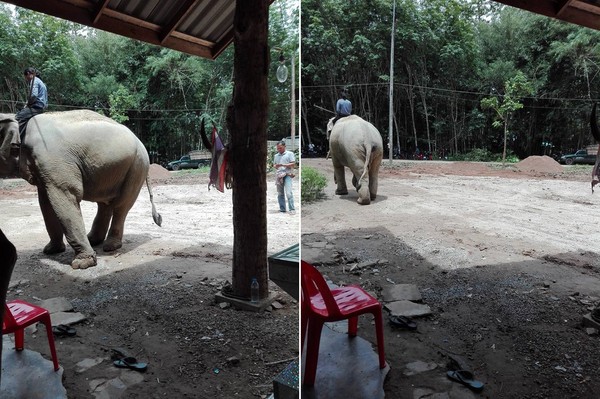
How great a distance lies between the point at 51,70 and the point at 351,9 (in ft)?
3.56

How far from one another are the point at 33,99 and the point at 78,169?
1.08 m

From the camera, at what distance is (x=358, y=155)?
5.98 ft

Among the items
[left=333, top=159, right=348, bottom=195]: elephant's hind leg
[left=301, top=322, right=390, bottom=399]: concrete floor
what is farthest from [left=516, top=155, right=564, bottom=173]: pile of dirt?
[left=301, top=322, right=390, bottom=399]: concrete floor

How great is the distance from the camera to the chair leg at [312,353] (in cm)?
151

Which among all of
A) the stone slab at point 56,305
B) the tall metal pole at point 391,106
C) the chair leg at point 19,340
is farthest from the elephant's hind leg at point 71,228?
the tall metal pole at point 391,106

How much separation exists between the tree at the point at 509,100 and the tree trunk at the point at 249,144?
98cm

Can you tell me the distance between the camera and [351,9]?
5.49 ft

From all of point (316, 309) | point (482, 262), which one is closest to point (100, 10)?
point (316, 309)

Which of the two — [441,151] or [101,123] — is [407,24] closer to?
[441,151]

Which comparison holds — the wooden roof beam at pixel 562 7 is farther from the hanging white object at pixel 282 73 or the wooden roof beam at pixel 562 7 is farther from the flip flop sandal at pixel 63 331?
the flip flop sandal at pixel 63 331

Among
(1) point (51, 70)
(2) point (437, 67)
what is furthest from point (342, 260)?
(1) point (51, 70)

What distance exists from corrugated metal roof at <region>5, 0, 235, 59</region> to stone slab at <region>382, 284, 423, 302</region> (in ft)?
4.73

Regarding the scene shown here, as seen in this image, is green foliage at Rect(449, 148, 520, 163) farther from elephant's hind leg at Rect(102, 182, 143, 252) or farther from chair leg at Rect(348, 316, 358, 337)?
elephant's hind leg at Rect(102, 182, 143, 252)

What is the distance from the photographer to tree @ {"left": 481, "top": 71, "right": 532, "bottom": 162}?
1.83 meters
